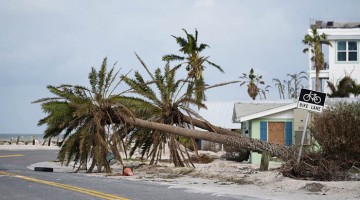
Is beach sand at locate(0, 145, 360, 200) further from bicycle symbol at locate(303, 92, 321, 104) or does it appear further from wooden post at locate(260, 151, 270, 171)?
bicycle symbol at locate(303, 92, 321, 104)

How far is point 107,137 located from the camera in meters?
23.1

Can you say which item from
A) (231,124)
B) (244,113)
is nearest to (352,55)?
(231,124)

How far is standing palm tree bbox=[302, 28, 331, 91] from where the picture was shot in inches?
2037

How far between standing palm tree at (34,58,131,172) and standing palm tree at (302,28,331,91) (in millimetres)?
31781

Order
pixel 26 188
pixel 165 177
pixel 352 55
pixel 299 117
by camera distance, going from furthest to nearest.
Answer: pixel 352 55, pixel 299 117, pixel 165 177, pixel 26 188

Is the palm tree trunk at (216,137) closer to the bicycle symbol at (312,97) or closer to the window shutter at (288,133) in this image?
the bicycle symbol at (312,97)

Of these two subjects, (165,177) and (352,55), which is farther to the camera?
(352,55)

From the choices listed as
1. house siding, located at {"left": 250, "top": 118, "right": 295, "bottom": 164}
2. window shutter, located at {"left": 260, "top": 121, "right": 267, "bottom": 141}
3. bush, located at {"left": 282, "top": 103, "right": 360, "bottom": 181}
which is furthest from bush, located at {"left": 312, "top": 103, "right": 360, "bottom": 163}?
window shutter, located at {"left": 260, "top": 121, "right": 267, "bottom": 141}

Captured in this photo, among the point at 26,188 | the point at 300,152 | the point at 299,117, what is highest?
the point at 299,117

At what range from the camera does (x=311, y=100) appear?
56.1 feet

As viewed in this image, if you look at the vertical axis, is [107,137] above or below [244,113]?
below

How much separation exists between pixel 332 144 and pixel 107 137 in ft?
31.1

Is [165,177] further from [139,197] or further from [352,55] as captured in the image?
[352,55]

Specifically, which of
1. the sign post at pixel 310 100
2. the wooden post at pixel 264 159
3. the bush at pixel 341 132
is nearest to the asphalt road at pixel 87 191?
the sign post at pixel 310 100
